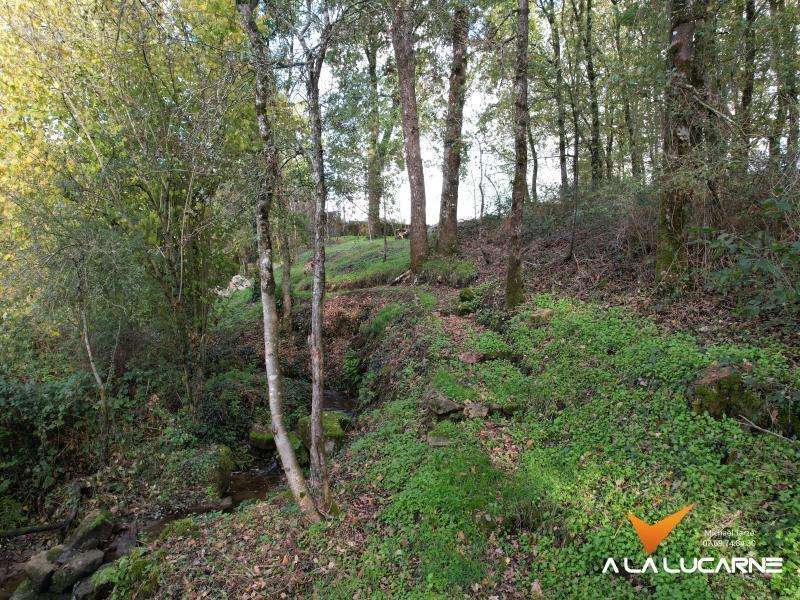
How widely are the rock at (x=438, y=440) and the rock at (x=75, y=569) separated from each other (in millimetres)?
5145

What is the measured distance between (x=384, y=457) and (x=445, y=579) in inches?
92.2

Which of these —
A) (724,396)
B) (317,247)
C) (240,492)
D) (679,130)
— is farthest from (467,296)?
(240,492)

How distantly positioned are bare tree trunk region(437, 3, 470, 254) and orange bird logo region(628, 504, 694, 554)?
11.0 meters

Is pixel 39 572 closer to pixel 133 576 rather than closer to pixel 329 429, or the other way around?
pixel 133 576

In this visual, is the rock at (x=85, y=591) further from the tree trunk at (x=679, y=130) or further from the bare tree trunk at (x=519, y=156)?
the tree trunk at (x=679, y=130)

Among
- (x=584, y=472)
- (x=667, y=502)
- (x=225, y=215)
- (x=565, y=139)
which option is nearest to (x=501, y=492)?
(x=584, y=472)

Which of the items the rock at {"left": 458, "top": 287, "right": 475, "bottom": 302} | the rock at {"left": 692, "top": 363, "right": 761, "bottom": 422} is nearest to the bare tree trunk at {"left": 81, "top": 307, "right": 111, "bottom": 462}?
the rock at {"left": 458, "top": 287, "right": 475, "bottom": 302}

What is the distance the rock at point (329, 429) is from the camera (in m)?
7.98

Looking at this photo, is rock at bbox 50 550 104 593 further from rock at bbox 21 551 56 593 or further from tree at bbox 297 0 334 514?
tree at bbox 297 0 334 514

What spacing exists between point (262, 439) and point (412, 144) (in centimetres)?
990

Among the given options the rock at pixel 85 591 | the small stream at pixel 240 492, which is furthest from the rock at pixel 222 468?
the rock at pixel 85 591

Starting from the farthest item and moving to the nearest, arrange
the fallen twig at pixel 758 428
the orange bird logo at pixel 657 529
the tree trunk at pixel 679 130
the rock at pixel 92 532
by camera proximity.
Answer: the tree trunk at pixel 679 130
the rock at pixel 92 532
the fallen twig at pixel 758 428
the orange bird logo at pixel 657 529

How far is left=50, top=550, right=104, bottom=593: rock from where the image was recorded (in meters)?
5.60

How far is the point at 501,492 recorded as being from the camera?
16.7ft
